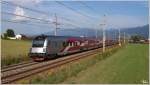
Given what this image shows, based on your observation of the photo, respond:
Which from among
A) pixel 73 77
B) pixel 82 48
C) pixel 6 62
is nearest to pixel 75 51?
pixel 82 48

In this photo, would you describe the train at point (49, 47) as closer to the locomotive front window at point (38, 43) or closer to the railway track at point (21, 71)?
the locomotive front window at point (38, 43)

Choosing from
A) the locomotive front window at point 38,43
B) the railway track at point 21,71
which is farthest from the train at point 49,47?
the railway track at point 21,71

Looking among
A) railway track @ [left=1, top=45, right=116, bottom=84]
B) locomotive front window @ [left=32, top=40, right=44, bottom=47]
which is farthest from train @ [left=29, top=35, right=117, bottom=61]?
railway track @ [left=1, top=45, right=116, bottom=84]

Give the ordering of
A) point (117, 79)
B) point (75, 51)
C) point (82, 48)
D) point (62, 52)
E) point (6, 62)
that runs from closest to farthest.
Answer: point (117, 79) < point (6, 62) < point (62, 52) < point (75, 51) < point (82, 48)

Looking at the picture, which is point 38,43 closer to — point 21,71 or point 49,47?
point 49,47

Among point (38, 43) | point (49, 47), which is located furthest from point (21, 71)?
point (49, 47)

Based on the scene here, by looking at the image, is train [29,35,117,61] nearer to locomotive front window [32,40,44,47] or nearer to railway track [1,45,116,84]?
locomotive front window [32,40,44,47]

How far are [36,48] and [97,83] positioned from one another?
20.4 meters

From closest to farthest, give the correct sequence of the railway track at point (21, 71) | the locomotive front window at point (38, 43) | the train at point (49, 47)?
1. the railway track at point (21, 71)
2. the train at point (49, 47)
3. the locomotive front window at point (38, 43)

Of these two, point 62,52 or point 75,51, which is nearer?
point 62,52

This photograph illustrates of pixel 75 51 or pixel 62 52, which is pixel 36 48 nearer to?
pixel 62 52

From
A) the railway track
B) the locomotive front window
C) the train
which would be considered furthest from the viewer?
the locomotive front window

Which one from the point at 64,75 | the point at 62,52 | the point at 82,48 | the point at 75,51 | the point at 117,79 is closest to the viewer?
the point at 117,79

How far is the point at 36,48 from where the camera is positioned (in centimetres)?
3594
